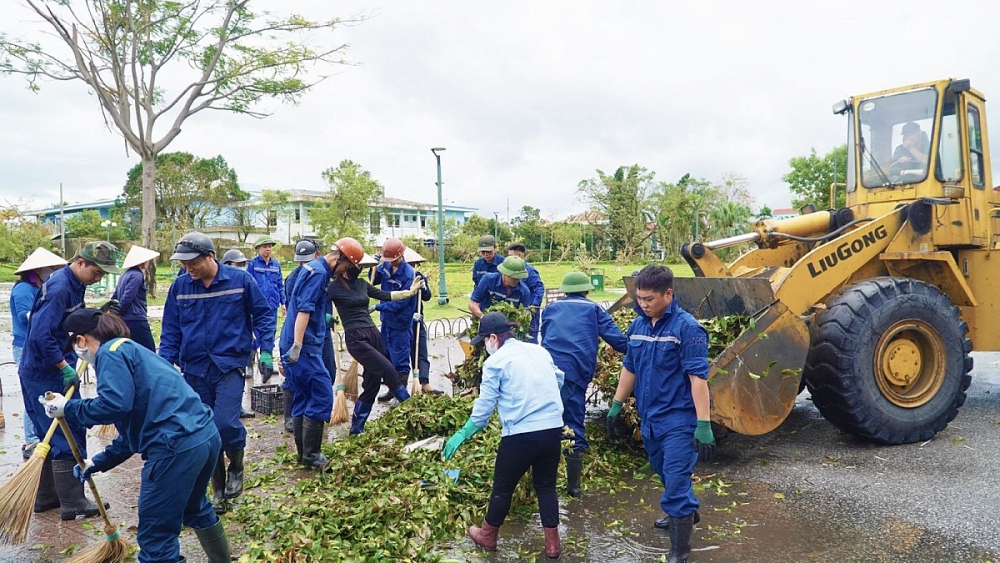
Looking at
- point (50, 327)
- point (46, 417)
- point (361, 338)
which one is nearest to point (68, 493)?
point (46, 417)

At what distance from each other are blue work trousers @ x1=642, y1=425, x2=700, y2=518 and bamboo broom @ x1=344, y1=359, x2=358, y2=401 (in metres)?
4.68

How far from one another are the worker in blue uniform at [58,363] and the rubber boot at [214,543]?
158 cm

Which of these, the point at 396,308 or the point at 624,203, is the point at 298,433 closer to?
the point at 396,308

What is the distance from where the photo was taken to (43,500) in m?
5.00

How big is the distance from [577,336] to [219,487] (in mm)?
2894

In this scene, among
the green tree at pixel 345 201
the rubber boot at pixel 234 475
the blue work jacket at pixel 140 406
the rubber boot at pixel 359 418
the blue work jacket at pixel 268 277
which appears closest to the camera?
the blue work jacket at pixel 140 406

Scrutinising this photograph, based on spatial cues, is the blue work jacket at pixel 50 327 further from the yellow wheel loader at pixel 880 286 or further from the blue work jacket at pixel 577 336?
the yellow wheel loader at pixel 880 286

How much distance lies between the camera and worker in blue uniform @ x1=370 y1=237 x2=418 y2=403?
7.95 m

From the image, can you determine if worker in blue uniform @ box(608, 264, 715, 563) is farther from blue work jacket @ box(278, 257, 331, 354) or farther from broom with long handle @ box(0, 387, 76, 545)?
broom with long handle @ box(0, 387, 76, 545)

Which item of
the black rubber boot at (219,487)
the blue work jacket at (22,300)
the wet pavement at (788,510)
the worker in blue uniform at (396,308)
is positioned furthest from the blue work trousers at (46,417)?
the worker in blue uniform at (396,308)

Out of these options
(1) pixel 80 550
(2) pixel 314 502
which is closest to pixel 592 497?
(2) pixel 314 502

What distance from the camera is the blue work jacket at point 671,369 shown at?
407 cm

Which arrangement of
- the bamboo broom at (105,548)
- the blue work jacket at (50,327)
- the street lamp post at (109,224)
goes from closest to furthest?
the bamboo broom at (105,548) → the blue work jacket at (50,327) → the street lamp post at (109,224)

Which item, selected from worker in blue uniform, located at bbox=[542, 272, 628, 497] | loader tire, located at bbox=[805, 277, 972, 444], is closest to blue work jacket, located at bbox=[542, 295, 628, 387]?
worker in blue uniform, located at bbox=[542, 272, 628, 497]
